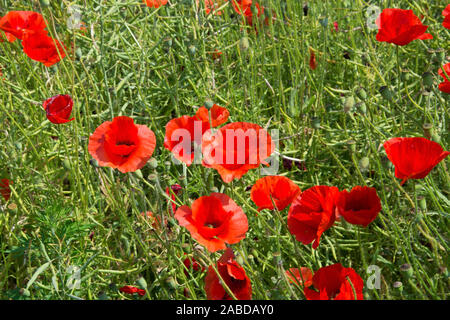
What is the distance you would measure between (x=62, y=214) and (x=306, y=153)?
0.64 metres

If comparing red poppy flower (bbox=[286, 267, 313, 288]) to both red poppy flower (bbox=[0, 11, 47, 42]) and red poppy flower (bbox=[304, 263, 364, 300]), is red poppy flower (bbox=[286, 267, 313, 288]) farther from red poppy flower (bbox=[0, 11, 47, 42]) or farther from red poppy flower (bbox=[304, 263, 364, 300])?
red poppy flower (bbox=[0, 11, 47, 42])

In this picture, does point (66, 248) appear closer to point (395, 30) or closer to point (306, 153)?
point (306, 153)

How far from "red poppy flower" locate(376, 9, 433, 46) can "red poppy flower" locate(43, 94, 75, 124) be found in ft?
2.22

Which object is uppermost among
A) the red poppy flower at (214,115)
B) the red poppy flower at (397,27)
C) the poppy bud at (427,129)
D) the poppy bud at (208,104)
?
the red poppy flower at (397,27)

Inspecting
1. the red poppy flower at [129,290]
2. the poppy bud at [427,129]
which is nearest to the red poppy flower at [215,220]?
the red poppy flower at [129,290]

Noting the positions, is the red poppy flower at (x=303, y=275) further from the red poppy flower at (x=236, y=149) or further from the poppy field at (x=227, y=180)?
the red poppy flower at (x=236, y=149)

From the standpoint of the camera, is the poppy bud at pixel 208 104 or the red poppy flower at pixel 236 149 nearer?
the red poppy flower at pixel 236 149

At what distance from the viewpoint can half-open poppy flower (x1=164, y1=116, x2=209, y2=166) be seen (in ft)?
3.65

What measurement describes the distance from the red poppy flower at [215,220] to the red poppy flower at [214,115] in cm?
19

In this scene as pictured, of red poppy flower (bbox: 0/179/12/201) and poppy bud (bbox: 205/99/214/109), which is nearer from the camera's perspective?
poppy bud (bbox: 205/99/214/109)

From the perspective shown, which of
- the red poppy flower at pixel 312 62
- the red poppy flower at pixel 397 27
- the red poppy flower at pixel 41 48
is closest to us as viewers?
the red poppy flower at pixel 397 27

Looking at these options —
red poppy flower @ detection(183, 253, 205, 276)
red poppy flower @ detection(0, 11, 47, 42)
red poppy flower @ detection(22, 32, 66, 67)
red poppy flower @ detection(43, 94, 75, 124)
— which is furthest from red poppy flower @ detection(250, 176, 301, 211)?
red poppy flower @ detection(0, 11, 47, 42)

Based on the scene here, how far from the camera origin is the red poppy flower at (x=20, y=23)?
55.5 inches
